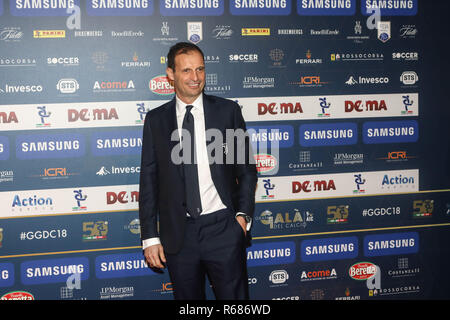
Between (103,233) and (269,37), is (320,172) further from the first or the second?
(103,233)

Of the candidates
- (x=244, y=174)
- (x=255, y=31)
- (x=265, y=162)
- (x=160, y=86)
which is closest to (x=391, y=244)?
(x=265, y=162)

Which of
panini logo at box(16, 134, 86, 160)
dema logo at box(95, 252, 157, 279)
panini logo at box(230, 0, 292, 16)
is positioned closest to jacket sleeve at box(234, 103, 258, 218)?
panini logo at box(230, 0, 292, 16)

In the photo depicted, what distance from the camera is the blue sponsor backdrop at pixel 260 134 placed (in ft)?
10.0

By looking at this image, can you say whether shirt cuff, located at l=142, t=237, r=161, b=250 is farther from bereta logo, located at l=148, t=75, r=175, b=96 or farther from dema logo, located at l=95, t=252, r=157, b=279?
bereta logo, located at l=148, t=75, r=175, b=96

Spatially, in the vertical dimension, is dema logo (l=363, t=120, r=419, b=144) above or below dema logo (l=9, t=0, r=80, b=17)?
below

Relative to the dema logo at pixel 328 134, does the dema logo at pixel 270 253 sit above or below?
below

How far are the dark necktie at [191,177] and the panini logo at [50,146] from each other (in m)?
1.01

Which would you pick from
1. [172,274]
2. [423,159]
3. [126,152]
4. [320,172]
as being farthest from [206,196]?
[423,159]

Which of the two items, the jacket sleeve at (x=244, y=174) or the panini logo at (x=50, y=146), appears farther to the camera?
the panini logo at (x=50, y=146)

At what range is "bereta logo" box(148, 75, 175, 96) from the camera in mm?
3152

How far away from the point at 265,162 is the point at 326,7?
4.25 feet

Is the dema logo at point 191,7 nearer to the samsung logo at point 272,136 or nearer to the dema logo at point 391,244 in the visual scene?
the samsung logo at point 272,136

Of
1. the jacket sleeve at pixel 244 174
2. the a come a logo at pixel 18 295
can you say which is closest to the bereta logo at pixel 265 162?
the jacket sleeve at pixel 244 174

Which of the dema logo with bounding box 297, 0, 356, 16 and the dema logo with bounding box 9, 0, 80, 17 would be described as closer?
the dema logo with bounding box 9, 0, 80, 17
